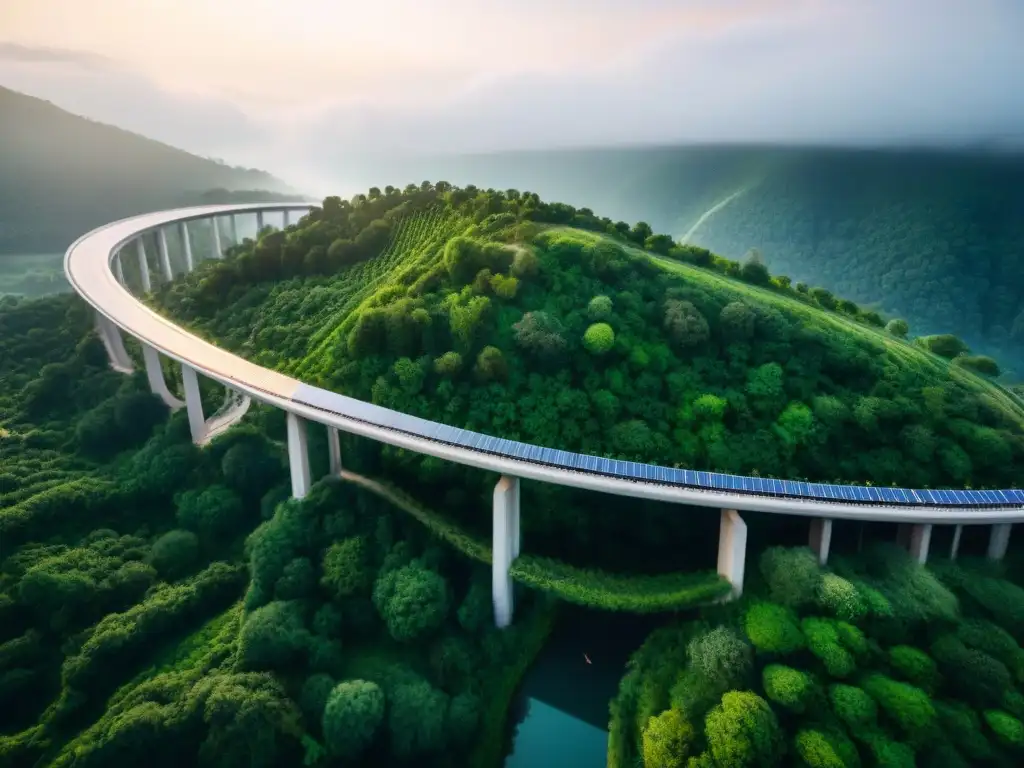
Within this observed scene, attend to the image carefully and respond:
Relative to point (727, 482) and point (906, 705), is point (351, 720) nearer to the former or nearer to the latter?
point (727, 482)

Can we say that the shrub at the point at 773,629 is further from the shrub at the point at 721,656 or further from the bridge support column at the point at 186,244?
the bridge support column at the point at 186,244

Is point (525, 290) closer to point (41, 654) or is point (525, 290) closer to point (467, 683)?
point (467, 683)

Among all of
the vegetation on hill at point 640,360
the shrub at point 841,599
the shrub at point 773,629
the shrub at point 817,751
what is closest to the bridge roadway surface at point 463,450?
the vegetation on hill at point 640,360

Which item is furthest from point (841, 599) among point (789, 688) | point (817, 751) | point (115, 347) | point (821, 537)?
point (115, 347)

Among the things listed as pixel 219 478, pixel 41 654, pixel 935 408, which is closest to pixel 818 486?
pixel 935 408

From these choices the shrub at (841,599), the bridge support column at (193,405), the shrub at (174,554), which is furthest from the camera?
the bridge support column at (193,405)

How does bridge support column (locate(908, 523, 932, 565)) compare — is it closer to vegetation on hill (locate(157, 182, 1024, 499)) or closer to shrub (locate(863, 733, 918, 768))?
vegetation on hill (locate(157, 182, 1024, 499))

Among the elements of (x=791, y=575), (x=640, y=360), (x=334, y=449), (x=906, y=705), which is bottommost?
(x=906, y=705)
